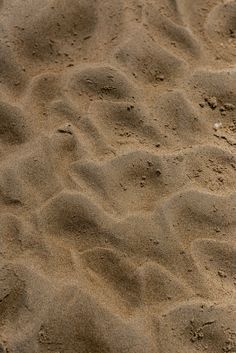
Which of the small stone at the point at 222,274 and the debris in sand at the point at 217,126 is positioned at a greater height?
the debris in sand at the point at 217,126

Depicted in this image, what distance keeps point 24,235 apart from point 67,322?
1.24ft

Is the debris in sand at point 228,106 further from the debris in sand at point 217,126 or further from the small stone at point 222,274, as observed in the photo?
the small stone at point 222,274

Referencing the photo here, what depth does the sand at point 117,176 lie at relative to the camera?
1889mm

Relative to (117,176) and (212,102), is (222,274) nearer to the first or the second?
(117,176)

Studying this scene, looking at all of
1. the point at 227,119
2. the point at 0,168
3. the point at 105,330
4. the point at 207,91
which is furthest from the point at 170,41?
the point at 105,330

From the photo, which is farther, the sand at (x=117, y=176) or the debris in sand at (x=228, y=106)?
the debris in sand at (x=228, y=106)

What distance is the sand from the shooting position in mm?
1889

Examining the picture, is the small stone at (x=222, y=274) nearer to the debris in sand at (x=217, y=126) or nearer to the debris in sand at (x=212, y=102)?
the debris in sand at (x=217, y=126)

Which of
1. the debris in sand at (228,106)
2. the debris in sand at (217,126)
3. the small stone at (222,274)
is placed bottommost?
the small stone at (222,274)

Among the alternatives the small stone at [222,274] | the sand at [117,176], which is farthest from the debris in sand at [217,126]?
the small stone at [222,274]

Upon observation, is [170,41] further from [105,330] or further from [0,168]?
[105,330]

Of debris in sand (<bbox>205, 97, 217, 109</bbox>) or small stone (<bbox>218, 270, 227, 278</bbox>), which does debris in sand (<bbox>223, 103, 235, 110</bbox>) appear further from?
small stone (<bbox>218, 270, 227, 278</bbox>)

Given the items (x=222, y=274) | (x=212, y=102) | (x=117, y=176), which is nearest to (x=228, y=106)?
(x=212, y=102)

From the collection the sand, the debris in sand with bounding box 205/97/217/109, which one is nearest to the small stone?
the sand
